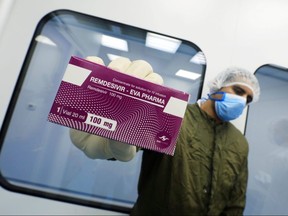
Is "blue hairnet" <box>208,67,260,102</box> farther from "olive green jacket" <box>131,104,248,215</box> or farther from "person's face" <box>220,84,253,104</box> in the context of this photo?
"olive green jacket" <box>131,104,248,215</box>

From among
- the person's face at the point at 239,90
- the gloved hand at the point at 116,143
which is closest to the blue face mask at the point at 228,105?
the person's face at the point at 239,90

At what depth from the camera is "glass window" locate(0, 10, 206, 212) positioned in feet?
3.83

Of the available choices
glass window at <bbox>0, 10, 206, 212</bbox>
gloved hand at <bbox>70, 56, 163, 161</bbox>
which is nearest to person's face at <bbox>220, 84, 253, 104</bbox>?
glass window at <bbox>0, 10, 206, 212</bbox>

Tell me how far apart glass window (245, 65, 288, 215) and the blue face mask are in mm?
246

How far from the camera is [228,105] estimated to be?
1.07 m

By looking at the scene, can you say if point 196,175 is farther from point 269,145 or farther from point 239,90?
point 269,145

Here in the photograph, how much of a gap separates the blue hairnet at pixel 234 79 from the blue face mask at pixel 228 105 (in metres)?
0.06

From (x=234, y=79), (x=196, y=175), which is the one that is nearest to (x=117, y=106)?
(x=196, y=175)

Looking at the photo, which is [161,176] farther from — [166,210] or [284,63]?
[284,63]

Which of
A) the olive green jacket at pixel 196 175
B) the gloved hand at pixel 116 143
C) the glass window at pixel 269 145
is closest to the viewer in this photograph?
the gloved hand at pixel 116 143

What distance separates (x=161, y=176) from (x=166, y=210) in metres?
0.14

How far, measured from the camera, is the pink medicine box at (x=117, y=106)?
0.55 meters

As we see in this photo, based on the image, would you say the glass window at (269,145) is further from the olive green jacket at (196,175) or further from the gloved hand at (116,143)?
the gloved hand at (116,143)

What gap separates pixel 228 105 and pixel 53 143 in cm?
91
